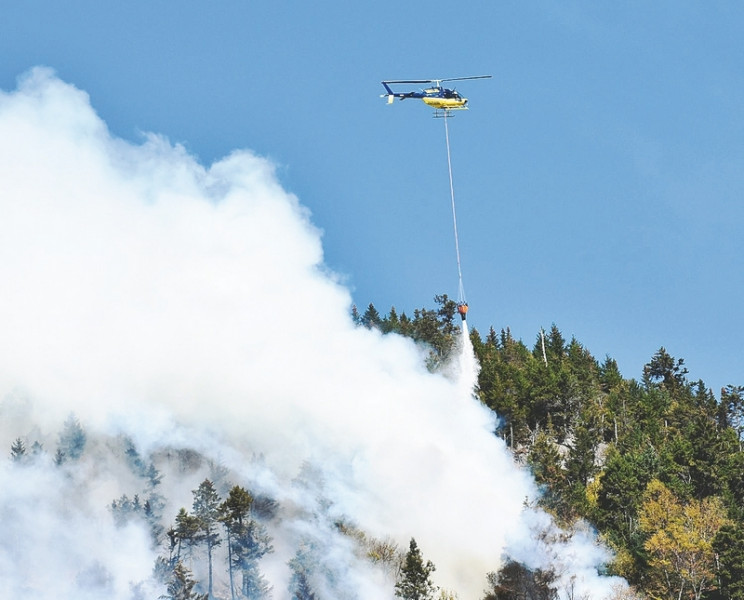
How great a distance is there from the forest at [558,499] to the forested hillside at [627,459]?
0.19 m

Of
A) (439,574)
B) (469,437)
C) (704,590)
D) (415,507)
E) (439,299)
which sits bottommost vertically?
(704,590)

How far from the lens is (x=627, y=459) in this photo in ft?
352

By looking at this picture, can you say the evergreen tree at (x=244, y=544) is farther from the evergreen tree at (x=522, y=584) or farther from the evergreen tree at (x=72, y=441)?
the evergreen tree at (x=72, y=441)

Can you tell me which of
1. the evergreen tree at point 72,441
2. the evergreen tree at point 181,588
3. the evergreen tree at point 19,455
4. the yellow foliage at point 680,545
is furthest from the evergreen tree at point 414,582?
the evergreen tree at point 72,441

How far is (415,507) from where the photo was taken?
11188 centimetres

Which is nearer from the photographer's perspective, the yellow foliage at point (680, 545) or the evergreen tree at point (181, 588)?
the yellow foliage at point (680, 545)

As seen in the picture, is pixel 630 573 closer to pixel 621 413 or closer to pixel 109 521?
→ pixel 621 413

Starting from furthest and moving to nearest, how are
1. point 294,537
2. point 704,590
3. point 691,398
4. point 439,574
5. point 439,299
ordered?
1. point 439,299
2. point 691,398
3. point 294,537
4. point 439,574
5. point 704,590

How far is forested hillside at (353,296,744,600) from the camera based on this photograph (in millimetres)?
87375

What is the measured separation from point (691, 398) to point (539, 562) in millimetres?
75128

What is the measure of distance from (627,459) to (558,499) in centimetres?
1120

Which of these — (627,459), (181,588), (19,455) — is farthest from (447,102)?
(19,455)

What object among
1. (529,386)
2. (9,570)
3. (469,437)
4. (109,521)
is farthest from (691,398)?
(9,570)

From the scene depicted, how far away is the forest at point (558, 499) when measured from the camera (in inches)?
3479
